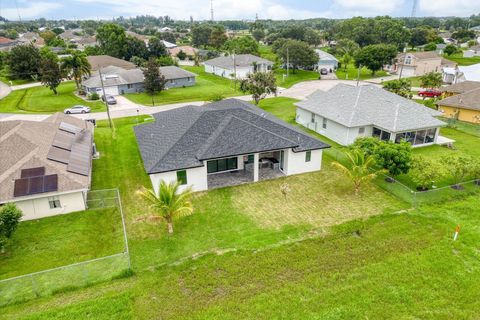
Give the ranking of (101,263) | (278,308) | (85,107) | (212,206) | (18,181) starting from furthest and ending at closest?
(85,107) → (212,206) → (18,181) → (101,263) → (278,308)

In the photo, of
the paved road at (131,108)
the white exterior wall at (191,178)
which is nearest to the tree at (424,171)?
the white exterior wall at (191,178)

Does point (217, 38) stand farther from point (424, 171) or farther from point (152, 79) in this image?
point (424, 171)

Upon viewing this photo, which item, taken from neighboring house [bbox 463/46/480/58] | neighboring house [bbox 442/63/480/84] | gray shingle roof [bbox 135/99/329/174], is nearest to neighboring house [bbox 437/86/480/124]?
neighboring house [bbox 442/63/480/84]

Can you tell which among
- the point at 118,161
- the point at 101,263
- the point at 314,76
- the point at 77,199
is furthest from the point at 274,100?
the point at 101,263

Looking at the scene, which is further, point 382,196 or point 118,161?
point 118,161

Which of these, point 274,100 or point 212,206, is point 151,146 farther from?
point 274,100

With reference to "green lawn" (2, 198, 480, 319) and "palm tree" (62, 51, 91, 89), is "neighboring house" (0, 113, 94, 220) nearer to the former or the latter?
"green lawn" (2, 198, 480, 319)

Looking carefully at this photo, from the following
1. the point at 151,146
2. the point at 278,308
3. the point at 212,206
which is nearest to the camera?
the point at 278,308
